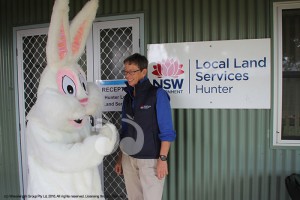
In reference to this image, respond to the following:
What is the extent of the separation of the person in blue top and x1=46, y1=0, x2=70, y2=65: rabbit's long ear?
0.52 metres

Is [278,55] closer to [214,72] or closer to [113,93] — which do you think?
[214,72]

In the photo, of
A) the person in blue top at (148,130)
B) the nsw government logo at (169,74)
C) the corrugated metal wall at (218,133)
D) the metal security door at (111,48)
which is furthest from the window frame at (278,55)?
the metal security door at (111,48)

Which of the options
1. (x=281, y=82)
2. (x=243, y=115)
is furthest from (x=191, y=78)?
(x=281, y=82)

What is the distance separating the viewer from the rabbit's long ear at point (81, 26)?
1708 mm

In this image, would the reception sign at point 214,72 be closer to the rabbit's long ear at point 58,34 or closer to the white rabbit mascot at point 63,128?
the white rabbit mascot at point 63,128

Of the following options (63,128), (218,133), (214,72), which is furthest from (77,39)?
(218,133)

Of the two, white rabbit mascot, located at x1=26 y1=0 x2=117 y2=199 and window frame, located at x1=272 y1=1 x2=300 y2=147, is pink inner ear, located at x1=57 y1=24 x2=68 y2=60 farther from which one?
window frame, located at x1=272 y1=1 x2=300 y2=147

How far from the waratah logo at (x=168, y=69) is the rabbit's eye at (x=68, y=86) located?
3.58ft

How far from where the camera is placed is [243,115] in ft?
7.85

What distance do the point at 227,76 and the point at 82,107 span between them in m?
1.44

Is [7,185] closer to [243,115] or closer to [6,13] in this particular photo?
[6,13]

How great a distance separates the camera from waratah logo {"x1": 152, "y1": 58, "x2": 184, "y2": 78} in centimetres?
248

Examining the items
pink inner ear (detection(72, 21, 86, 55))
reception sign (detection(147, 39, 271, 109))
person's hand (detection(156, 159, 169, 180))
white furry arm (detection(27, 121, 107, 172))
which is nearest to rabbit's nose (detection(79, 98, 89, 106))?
white furry arm (detection(27, 121, 107, 172))

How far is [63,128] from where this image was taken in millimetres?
1547
